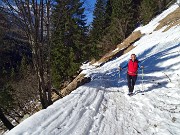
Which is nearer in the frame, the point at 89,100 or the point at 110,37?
the point at 89,100

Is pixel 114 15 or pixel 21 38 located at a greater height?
pixel 114 15

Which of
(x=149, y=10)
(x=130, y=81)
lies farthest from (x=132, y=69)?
(x=149, y=10)

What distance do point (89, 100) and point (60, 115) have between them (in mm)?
2511

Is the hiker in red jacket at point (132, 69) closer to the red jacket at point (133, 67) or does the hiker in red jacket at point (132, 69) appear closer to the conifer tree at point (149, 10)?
the red jacket at point (133, 67)

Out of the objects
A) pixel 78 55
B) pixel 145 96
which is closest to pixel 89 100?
pixel 145 96

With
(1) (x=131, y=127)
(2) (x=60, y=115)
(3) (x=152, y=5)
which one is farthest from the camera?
(3) (x=152, y=5)

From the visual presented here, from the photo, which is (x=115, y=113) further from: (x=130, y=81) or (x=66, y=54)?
(x=66, y=54)

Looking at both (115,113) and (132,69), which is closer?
(115,113)

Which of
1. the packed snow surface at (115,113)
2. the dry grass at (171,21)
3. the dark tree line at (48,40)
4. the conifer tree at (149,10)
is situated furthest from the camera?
the conifer tree at (149,10)

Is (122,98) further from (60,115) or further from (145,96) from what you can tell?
(60,115)

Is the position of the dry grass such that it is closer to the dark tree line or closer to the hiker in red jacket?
the dark tree line

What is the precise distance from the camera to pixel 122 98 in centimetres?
1129

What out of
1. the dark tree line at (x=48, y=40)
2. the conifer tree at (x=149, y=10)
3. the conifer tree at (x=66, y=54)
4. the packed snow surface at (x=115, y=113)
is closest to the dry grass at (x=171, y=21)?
the conifer tree at (x=149, y=10)

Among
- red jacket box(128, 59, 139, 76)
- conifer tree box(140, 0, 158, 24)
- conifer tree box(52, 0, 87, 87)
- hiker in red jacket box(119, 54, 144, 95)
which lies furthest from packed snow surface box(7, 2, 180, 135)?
conifer tree box(140, 0, 158, 24)
